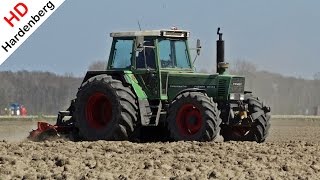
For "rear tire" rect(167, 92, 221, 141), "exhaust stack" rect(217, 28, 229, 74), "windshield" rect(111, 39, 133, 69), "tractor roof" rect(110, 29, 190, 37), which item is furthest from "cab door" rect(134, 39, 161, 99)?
"exhaust stack" rect(217, 28, 229, 74)

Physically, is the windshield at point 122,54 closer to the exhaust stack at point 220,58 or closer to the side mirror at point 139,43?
the side mirror at point 139,43

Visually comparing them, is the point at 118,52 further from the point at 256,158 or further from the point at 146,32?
the point at 256,158

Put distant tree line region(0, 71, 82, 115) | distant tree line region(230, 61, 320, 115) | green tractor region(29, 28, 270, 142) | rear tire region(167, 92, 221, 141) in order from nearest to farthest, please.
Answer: rear tire region(167, 92, 221, 141), green tractor region(29, 28, 270, 142), distant tree line region(230, 61, 320, 115), distant tree line region(0, 71, 82, 115)

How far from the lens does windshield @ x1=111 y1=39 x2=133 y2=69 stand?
14.4 m

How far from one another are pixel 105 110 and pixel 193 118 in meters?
1.90

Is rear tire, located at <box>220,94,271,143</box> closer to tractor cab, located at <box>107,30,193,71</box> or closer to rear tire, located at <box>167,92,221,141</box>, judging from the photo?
rear tire, located at <box>167,92,221,141</box>

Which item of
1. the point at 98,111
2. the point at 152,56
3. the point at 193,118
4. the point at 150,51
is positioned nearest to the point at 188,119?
the point at 193,118

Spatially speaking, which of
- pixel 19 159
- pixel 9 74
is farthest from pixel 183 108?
pixel 9 74

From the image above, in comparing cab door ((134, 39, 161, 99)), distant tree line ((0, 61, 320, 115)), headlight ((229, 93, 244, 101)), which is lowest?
distant tree line ((0, 61, 320, 115))

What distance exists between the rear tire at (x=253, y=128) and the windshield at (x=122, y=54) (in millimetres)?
2250

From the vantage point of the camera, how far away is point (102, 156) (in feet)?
34.0

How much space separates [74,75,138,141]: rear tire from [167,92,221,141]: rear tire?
769mm

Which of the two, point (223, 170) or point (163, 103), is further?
point (163, 103)

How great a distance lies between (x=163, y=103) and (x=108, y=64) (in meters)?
1.47
